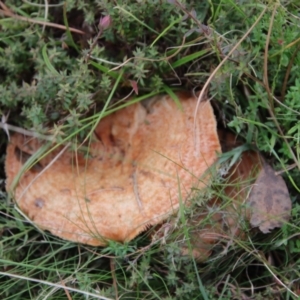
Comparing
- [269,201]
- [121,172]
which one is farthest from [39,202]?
[269,201]

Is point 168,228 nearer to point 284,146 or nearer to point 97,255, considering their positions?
point 97,255

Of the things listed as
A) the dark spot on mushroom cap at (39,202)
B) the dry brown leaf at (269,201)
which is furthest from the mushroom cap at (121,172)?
the dry brown leaf at (269,201)

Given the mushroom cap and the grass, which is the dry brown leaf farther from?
the mushroom cap

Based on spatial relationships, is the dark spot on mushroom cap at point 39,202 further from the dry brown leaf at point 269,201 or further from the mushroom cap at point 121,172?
the dry brown leaf at point 269,201

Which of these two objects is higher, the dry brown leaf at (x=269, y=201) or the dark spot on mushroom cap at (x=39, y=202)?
the dry brown leaf at (x=269, y=201)

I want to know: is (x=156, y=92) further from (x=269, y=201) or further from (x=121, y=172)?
(x=269, y=201)

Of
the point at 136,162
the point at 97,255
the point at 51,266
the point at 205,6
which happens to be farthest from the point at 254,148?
the point at 51,266
